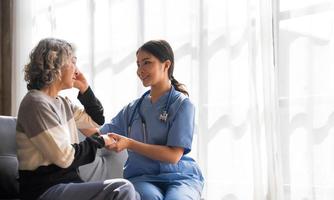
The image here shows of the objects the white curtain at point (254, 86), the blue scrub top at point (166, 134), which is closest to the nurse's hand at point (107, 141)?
the blue scrub top at point (166, 134)

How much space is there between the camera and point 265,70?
2033 millimetres

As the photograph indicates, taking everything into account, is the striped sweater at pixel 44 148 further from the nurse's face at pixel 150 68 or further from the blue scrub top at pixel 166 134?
the nurse's face at pixel 150 68

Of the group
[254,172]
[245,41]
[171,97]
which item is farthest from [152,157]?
[245,41]

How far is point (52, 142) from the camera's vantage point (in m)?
Answer: 1.40

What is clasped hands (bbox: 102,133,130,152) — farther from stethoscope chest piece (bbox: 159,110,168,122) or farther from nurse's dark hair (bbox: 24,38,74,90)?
nurse's dark hair (bbox: 24,38,74,90)

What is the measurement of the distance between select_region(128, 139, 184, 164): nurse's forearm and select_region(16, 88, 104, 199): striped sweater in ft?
0.49

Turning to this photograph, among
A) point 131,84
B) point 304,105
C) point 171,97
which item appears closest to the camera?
point 171,97

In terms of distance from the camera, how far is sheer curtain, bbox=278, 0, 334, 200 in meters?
1.86

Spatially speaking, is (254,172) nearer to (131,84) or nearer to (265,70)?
(265,70)

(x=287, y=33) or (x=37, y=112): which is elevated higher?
(x=287, y=33)

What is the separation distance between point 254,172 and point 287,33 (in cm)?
66

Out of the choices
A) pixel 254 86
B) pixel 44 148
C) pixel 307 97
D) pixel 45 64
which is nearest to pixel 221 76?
pixel 254 86

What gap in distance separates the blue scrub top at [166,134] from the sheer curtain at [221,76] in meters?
0.43

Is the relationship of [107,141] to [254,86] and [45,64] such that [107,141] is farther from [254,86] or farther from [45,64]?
[254,86]
